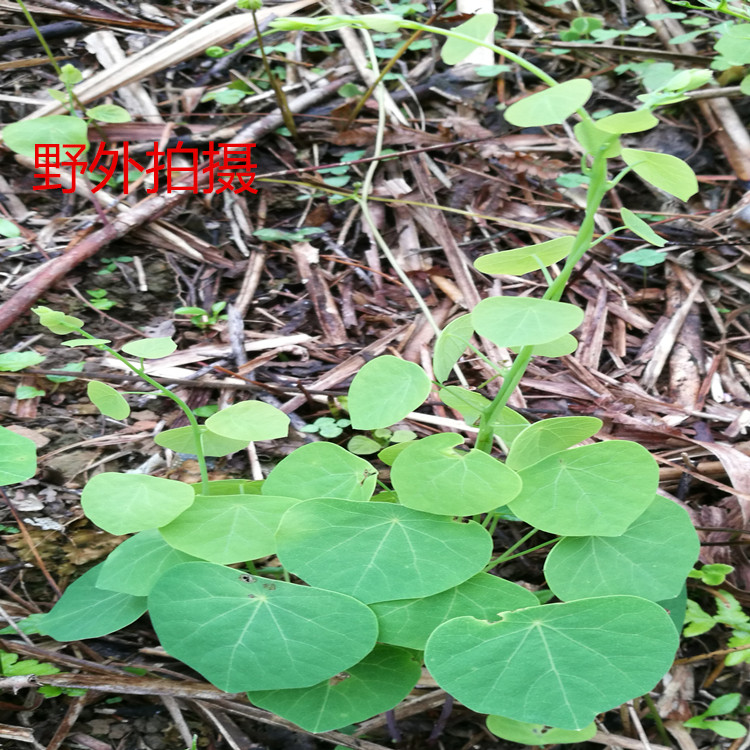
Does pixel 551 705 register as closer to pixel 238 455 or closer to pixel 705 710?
pixel 705 710

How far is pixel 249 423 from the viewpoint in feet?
3.14

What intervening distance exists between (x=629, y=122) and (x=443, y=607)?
638mm

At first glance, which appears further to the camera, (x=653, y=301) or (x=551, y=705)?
(x=653, y=301)

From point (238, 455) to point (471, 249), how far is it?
0.88 metres

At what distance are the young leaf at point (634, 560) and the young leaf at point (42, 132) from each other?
162cm

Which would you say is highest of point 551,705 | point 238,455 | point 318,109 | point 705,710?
point 318,109

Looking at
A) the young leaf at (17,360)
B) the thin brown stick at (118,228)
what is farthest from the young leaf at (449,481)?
the thin brown stick at (118,228)

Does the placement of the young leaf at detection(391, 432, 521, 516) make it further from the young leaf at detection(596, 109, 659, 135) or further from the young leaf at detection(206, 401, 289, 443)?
the young leaf at detection(596, 109, 659, 135)

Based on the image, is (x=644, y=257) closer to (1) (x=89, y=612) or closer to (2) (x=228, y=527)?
(2) (x=228, y=527)

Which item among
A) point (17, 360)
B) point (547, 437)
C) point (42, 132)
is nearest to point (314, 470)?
point (547, 437)

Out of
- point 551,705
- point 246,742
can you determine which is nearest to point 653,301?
point 551,705

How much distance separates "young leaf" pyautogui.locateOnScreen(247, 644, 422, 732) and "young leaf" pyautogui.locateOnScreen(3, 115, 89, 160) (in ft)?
5.04

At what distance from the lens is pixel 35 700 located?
1.00 metres

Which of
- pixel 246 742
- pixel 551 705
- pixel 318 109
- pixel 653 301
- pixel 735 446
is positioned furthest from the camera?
pixel 318 109
